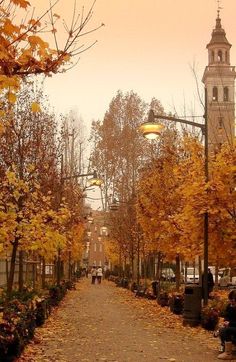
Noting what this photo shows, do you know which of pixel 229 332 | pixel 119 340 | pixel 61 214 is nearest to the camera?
pixel 229 332

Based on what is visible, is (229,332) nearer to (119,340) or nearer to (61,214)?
A: (119,340)

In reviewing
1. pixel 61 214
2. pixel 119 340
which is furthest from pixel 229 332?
pixel 61 214

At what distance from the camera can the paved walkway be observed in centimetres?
1163

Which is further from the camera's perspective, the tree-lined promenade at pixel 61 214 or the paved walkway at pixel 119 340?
the paved walkway at pixel 119 340

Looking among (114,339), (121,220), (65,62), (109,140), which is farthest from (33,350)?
(109,140)

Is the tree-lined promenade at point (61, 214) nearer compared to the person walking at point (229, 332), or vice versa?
the tree-lined promenade at point (61, 214)

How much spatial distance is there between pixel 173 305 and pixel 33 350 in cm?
958

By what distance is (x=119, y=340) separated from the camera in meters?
14.1

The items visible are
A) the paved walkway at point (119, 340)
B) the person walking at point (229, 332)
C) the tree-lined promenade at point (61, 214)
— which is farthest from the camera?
the paved walkway at point (119, 340)

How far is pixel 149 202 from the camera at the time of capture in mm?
27859

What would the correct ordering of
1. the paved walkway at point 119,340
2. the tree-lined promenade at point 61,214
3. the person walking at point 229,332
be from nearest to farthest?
the tree-lined promenade at point 61,214, the person walking at point 229,332, the paved walkway at point 119,340

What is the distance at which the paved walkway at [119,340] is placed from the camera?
11633 mm

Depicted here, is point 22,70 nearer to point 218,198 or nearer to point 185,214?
point 218,198

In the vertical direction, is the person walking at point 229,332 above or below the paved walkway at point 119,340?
above
